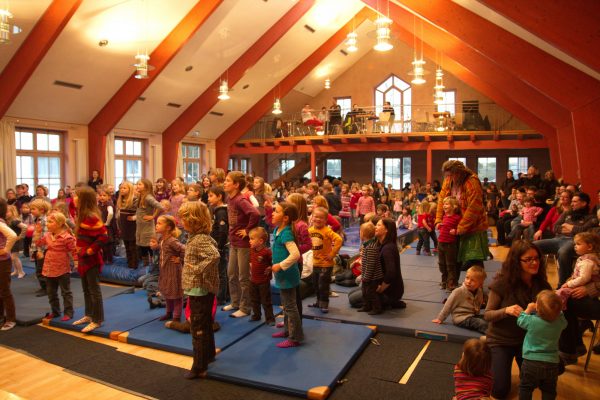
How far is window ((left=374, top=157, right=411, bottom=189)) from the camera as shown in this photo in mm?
A: 22359

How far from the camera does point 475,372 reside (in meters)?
2.96

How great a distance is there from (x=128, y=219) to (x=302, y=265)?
3245 millimetres

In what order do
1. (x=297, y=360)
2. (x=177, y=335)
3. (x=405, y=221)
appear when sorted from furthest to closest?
(x=405, y=221) < (x=177, y=335) < (x=297, y=360)

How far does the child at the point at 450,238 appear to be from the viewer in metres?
5.67

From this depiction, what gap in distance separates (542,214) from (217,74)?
35.9ft

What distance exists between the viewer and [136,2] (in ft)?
34.1

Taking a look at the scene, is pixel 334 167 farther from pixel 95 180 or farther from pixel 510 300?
pixel 510 300

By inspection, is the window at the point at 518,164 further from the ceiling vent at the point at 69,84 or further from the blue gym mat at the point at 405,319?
the ceiling vent at the point at 69,84

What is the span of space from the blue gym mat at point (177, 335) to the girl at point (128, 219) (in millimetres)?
2324

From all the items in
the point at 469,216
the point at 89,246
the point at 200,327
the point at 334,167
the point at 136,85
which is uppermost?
the point at 136,85

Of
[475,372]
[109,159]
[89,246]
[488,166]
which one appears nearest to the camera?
[475,372]

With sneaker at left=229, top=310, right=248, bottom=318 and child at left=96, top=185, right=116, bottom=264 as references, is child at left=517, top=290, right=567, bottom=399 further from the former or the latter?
child at left=96, top=185, right=116, bottom=264

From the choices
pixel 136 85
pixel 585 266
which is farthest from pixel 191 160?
pixel 585 266

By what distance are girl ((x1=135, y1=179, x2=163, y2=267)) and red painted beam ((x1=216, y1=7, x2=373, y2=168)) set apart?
12.3 metres
